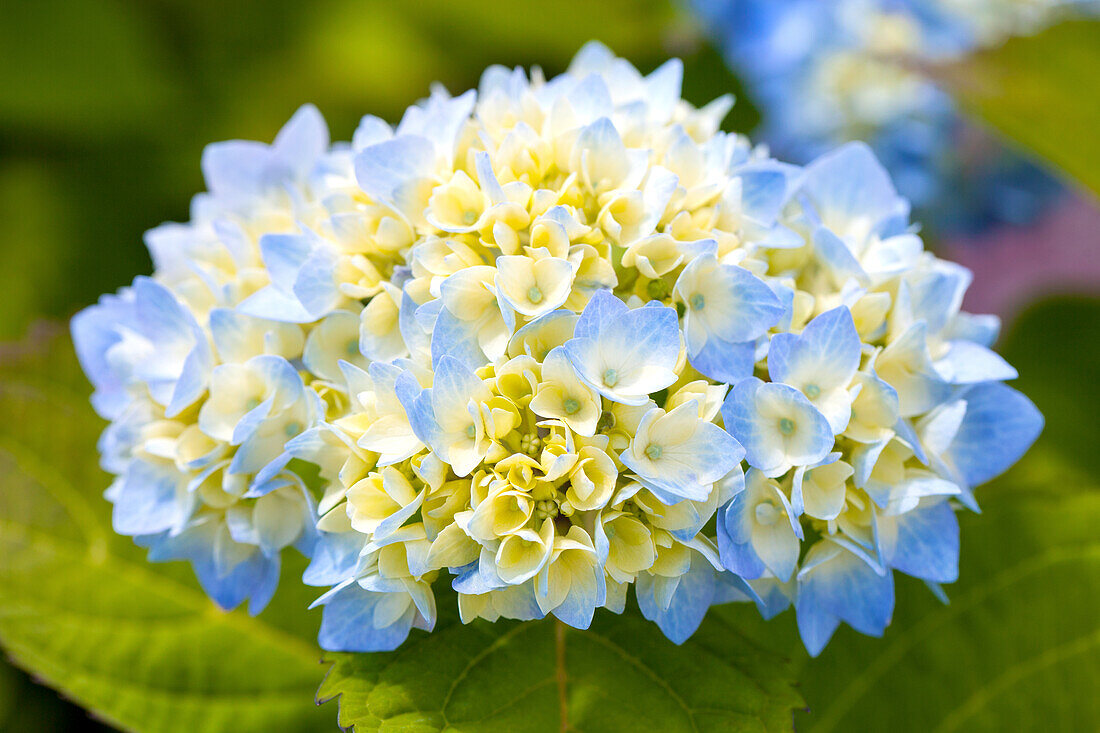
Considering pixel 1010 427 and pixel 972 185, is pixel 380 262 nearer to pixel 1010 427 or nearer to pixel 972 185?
pixel 1010 427

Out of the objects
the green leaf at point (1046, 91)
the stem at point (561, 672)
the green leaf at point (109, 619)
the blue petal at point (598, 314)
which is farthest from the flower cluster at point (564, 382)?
the green leaf at point (1046, 91)

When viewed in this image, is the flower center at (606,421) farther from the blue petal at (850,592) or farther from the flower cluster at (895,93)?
the flower cluster at (895,93)

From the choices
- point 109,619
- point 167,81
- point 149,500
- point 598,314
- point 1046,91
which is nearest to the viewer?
point 598,314

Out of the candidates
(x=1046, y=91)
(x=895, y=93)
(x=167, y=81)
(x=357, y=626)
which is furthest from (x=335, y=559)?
(x=167, y=81)

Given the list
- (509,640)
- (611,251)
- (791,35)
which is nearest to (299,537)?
(509,640)

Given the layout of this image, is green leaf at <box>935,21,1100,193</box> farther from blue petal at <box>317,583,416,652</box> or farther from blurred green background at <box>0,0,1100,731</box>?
blue petal at <box>317,583,416,652</box>

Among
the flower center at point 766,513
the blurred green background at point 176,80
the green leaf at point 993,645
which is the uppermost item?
the blurred green background at point 176,80

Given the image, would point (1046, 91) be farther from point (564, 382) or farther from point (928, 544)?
point (564, 382)
